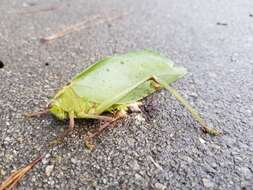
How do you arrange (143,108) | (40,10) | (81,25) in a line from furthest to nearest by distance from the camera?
(40,10) < (81,25) < (143,108)

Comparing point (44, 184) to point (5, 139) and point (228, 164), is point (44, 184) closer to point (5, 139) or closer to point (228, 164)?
point (5, 139)

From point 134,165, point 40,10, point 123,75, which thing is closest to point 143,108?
point 123,75

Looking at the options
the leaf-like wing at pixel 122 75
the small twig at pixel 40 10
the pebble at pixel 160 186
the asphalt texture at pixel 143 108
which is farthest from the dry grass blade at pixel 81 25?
the pebble at pixel 160 186

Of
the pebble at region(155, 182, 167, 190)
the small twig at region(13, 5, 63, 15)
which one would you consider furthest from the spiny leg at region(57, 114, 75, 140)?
the small twig at region(13, 5, 63, 15)

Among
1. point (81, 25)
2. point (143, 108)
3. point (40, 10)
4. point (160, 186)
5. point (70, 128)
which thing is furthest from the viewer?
point (40, 10)

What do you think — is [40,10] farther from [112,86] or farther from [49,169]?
[49,169]

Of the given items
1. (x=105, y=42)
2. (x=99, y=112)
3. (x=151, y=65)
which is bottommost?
(x=105, y=42)

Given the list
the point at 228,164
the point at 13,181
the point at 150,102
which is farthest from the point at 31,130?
the point at 228,164
